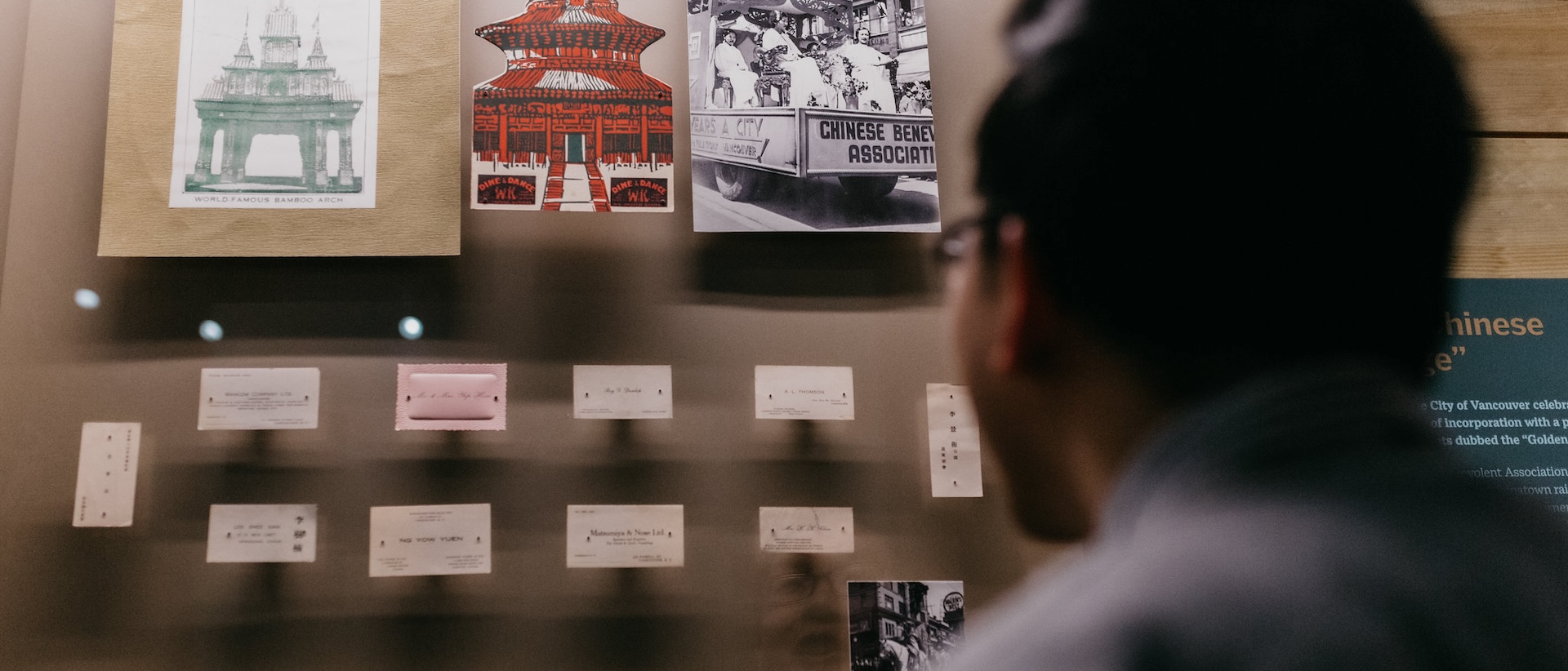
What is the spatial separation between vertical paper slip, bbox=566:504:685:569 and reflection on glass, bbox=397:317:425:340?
34 cm

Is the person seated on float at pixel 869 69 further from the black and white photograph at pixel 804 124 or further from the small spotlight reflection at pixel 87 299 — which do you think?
the small spotlight reflection at pixel 87 299

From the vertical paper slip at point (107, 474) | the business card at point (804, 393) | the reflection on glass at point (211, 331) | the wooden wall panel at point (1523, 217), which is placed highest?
the wooden wall panel at point (1523, 217)

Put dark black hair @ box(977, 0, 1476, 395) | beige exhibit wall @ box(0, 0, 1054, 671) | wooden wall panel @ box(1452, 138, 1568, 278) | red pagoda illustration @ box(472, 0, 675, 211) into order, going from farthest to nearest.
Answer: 1. wooden wall panel @ box(1452, 138, 1568, 278)
2. red pagoda illustration @ box(472, 0, 675, 211)
3. beige exhibit wall @ box(0, 0, 1054, 671)
4. dark black hair @ box(977, 0, 1476, 395)

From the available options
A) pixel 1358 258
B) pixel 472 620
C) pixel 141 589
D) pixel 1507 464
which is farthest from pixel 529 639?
pixel 1507 464

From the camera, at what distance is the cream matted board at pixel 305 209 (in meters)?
1.26

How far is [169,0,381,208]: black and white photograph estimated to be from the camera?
127 centimetres

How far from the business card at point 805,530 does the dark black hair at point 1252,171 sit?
94cm

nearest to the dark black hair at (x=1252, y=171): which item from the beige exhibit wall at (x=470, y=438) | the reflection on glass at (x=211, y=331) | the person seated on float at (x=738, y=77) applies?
the beige exhibit wall at (x=470, y=438)

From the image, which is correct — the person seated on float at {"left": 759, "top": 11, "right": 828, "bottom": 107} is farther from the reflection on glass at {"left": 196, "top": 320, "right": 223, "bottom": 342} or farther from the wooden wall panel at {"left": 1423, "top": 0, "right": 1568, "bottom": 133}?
the wooden wall panel at {"left": 1423, "top": 0, "right": 1568, "bottom": 133}

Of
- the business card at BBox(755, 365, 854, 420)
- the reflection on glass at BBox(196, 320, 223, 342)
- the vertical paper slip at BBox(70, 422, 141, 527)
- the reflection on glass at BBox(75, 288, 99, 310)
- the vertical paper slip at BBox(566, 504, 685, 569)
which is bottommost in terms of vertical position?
the vertical paper slip at BBox(566, 504, 685, 569)

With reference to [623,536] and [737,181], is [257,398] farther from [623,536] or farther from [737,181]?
[737,181]

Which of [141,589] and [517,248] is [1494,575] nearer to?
[517,248]

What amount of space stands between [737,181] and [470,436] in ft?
1.77

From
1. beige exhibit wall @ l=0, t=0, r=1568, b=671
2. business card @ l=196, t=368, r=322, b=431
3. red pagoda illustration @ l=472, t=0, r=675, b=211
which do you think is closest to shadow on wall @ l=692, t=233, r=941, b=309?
beige exhibit wall @ l=0, t=0, r=1568, b=671
